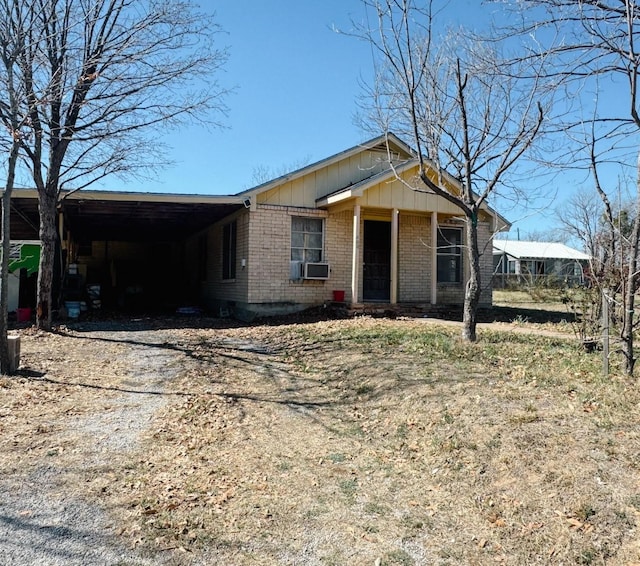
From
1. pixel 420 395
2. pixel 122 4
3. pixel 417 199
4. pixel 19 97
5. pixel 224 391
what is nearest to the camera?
pixel 420 395

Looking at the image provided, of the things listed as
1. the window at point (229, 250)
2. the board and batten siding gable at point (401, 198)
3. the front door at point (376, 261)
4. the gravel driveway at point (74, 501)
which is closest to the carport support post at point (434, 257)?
the board and batten siding gable at point (401, 198)

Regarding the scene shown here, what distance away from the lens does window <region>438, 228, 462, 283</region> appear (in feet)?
47.4

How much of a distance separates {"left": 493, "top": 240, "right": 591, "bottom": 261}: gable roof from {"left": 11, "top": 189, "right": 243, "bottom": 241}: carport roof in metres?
24.7

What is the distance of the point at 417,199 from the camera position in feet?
41.7

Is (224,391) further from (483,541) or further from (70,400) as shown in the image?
(483,541)

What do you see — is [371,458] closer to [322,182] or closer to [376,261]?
[322,182]

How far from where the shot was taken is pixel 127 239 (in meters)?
22.2

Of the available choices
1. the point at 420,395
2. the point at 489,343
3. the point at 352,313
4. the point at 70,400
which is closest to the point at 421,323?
the point at 352,313

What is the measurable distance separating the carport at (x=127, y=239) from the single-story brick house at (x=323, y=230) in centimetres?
6

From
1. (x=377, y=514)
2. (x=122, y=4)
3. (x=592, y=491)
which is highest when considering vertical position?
(x=122, y=4)

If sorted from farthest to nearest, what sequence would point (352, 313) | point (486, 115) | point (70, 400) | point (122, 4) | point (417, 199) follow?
point (417, 199) → point (352, 313) → point (122, 4) → point (486, 115) → point (70, 400)

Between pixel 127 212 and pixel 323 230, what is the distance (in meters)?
5.68

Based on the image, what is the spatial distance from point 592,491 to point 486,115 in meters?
6.62

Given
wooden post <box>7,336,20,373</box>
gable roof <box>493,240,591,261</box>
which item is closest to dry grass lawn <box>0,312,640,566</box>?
wooden post <box>7,336,20,373</box>
